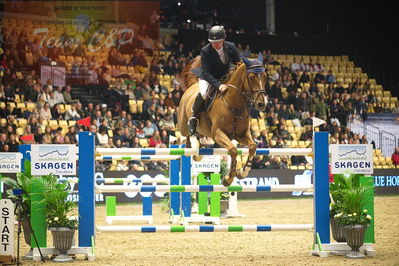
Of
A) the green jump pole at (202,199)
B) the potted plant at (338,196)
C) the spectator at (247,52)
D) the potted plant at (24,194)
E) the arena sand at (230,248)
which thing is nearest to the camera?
the arena sand at (230,248)

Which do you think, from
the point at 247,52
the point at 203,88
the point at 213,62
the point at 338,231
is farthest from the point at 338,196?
the point at 247,52

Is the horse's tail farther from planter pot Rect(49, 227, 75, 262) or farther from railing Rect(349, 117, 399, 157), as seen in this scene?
railing Rect(349, 117, 399, 157)

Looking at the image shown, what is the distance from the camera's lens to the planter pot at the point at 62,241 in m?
7.78

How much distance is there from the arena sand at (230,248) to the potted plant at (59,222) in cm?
20

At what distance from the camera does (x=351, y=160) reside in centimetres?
822

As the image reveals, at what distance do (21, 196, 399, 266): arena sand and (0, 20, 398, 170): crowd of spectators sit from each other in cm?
446

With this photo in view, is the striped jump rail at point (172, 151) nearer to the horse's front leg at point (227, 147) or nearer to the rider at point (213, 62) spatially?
the horse's front leg at point (227, 147)

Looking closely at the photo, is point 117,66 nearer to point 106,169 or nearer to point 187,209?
point 106,169

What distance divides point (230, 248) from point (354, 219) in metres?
1.86

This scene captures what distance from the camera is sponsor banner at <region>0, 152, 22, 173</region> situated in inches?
408

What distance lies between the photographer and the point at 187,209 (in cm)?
1221

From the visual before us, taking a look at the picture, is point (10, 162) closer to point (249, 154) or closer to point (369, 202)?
point (249, 154)

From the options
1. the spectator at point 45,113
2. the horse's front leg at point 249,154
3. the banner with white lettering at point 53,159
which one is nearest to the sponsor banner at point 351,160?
the horse's front leg at point 249,154

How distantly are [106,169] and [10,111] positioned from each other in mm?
2998
